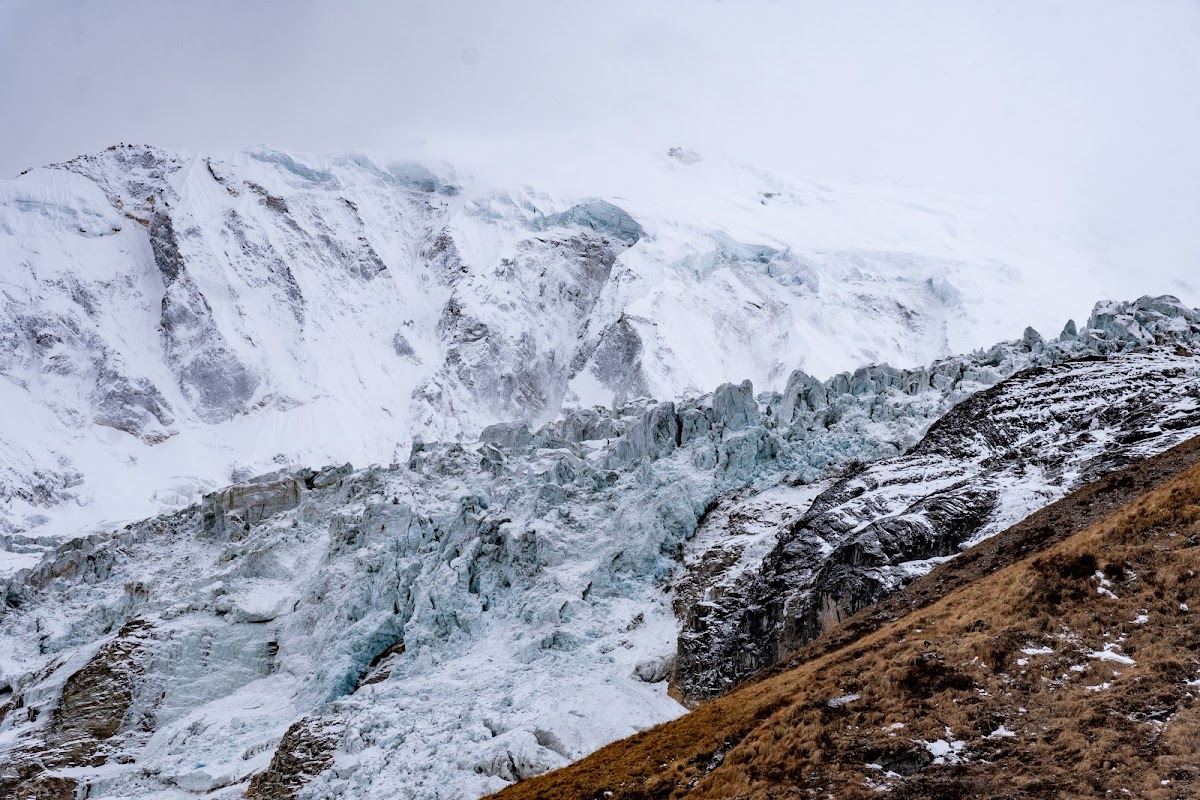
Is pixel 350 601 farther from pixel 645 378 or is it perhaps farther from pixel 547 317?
pixel 547 317

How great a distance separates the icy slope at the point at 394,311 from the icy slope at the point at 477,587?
62.7 meters

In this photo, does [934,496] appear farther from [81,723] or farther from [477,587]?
[81,723]

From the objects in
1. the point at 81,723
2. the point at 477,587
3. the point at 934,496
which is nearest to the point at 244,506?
the point at 81,723

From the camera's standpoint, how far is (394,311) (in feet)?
616

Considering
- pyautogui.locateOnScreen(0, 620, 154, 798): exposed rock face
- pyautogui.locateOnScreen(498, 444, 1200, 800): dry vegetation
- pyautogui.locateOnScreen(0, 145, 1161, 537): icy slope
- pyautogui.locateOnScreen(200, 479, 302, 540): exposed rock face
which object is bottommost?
pyautogui.locateOnScreen(0, 620, 154, 798): exposed rock face

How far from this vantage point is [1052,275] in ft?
521

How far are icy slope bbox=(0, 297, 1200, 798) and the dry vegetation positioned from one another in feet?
37.5

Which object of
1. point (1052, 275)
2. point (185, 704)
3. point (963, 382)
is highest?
point (1052, 275)

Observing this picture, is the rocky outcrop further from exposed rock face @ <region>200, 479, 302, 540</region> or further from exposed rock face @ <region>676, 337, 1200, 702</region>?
exposed rock face @ <region>676, 337, 1200, 702</region>

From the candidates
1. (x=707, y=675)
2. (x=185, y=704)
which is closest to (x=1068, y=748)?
(x=707, y=675)

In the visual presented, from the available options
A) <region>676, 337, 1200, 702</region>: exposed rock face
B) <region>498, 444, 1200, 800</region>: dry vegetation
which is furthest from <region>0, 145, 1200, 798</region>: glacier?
<region>498, 444, 1200, 800</region>: dry vegetation

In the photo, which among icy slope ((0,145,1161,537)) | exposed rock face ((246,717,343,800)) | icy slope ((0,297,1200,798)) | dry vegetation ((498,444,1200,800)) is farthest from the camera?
icy slope ((0,145,1161,537))

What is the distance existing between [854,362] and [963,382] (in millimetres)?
73597

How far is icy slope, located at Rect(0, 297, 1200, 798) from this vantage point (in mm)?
44719
